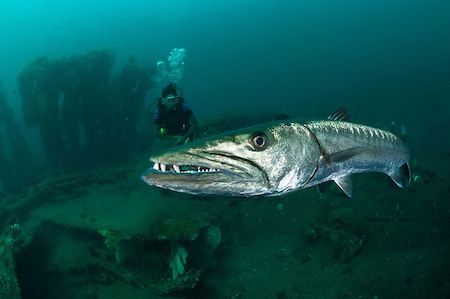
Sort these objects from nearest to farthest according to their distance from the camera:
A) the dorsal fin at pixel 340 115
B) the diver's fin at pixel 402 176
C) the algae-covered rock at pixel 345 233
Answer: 1. the dorsal fin at pixel 340 115
2. the diver's fin at pixel 402 176
3. the algae-covered rock at pixel 345 233

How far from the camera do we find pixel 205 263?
284 inches

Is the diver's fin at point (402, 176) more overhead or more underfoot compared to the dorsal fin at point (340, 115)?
more underfoot

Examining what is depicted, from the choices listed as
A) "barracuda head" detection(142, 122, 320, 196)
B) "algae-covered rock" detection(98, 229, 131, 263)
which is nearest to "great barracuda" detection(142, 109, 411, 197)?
"barracuda head" detection(142, 122, 320, 196)

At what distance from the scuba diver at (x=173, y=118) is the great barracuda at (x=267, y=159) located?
20.8ft

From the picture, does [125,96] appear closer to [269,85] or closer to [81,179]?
[81,179]

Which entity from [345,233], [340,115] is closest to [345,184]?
[340,115]

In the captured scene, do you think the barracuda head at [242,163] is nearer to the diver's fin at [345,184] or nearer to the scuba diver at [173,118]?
the diver's fin at [345,184]

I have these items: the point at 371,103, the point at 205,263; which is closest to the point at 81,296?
the point at 205,263

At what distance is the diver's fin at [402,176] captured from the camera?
4.25 meters

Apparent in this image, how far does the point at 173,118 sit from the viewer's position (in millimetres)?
9391

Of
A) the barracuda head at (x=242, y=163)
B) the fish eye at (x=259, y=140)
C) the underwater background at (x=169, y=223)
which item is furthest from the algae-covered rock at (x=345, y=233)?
the fish eye at (x=259, y=140)

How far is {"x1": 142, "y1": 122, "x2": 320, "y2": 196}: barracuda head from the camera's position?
7.82ft

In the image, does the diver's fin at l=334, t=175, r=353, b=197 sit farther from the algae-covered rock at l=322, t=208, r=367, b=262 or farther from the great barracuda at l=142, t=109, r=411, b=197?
the algae-covered rock at l=322, t=208, r=367, b=262

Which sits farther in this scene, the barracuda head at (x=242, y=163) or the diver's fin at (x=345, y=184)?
the diver's fin at (x=345, y=184)
